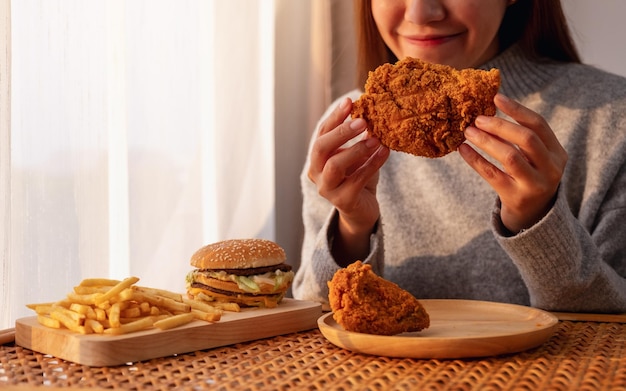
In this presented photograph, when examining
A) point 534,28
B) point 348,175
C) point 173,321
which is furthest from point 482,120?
point 534,28

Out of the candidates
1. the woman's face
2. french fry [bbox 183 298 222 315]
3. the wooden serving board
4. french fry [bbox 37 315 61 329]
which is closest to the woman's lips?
the woman's face

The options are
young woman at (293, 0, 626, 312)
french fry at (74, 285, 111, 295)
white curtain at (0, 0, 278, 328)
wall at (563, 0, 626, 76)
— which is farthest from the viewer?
wall at (563, 0, 626, 76)

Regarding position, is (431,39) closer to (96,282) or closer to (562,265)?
(562,265)

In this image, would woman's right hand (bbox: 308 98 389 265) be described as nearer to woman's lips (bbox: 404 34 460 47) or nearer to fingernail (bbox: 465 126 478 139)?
fingernail (bbox: 465 126 478 139)

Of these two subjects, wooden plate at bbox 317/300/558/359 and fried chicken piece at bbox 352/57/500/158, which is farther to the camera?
fried chicken piece at bbox 352/57/500/158

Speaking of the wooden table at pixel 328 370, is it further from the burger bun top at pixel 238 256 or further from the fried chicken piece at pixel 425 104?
the fried chicken piece at pixel 425 104

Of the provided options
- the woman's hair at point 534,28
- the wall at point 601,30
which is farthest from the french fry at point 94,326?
the wall at point 601,30

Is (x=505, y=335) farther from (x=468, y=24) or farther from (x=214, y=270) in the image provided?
(x=468, y=24)

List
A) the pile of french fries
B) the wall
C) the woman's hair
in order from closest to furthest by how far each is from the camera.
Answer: the pile of french fries
the woman's hair
the wall
